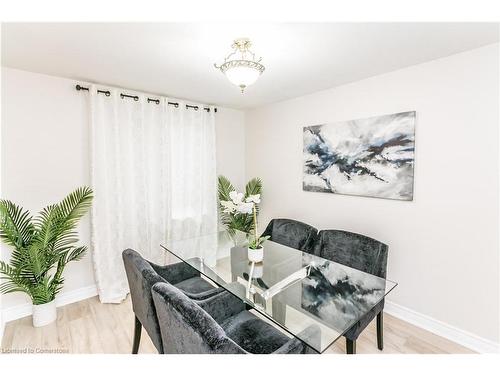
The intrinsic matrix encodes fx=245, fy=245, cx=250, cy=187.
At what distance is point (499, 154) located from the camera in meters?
1.79

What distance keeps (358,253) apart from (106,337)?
2.30m

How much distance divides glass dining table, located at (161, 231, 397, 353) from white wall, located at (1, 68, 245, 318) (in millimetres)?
1317

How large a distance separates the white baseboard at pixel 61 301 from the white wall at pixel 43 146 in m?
0.04

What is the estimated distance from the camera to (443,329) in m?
2.12

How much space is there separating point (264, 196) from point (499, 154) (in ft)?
8.57

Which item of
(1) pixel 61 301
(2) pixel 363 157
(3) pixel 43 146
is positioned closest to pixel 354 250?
(2) pixel 363 157

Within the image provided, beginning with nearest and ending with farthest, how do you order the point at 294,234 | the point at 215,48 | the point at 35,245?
the point at 215,48 → the point at 35,245 → the point at 294,234

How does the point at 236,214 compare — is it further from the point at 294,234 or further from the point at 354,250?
A: the point at 354,250

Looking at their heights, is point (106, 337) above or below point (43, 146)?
below

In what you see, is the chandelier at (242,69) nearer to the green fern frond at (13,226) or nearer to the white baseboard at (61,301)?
the green fern frond at (13,226)

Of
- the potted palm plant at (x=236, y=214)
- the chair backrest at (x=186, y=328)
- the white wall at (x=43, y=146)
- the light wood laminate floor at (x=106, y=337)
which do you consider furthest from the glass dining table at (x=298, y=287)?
the white wall at (x=43, y=146)

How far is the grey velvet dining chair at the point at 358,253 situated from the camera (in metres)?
1.90
